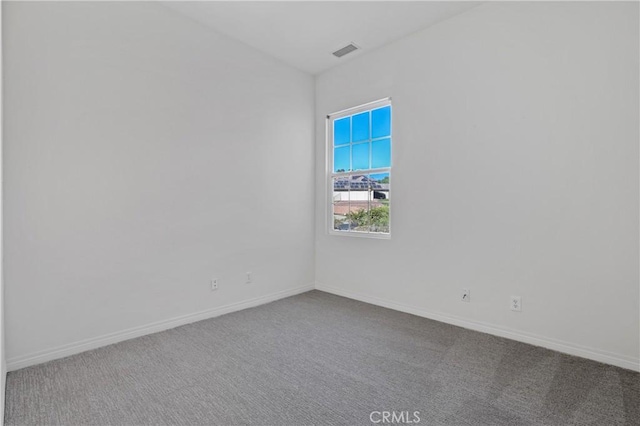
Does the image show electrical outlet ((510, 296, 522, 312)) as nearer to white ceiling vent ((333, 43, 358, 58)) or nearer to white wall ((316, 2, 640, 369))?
white wall ((316, 2, 640, 369))

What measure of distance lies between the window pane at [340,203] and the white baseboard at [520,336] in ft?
2.85

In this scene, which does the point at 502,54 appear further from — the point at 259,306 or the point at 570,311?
the point at 259,306

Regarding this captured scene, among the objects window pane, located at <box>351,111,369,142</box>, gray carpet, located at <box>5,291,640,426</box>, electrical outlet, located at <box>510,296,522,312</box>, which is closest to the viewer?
gray carpet, located at <box>5,291,640,426</box>

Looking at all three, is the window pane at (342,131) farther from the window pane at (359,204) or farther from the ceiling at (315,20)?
the ceiling at (315,20)

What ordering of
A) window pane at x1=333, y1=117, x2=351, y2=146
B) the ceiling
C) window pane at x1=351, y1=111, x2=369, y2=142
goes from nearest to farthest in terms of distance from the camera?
the ceiling < window pane at x1=351, y1=111, x2=369, y2=142 < window pane at x1=333, y1=117, x2=351, y2=146

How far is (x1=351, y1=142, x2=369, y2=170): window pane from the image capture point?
3.80m

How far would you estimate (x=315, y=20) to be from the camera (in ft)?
10.1

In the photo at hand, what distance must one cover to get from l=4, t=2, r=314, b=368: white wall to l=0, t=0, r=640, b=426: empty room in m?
0.02

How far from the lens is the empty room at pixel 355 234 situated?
202 cm

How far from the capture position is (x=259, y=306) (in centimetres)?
360

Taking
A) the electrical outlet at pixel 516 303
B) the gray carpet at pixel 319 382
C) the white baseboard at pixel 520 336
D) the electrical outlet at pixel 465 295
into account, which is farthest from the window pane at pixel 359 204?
the electrical outlet at pixel 516 303

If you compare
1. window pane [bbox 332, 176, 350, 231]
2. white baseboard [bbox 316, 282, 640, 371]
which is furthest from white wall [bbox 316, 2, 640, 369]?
window pane [bbox 332, 176, 350, 231]

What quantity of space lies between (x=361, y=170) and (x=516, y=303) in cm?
202

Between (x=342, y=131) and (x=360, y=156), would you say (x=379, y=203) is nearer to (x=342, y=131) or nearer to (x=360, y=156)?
(x=360, y=156)
